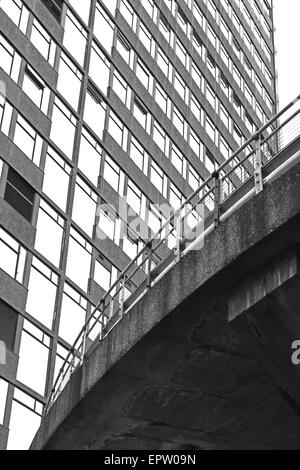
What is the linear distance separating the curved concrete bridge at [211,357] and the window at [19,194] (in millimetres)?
13349

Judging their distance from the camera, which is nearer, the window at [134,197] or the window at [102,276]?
the window at [102,276]

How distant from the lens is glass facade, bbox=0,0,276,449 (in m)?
29.2

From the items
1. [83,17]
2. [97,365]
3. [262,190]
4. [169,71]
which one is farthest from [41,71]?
[262,190]

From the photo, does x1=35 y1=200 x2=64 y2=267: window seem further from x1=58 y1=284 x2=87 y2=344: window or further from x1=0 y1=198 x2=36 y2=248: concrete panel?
x1=58 y1=284 x2=87 y2=344: window

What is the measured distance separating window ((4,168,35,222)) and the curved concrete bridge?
13349mm

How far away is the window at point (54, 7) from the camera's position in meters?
36.6

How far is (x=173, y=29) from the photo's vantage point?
49281mm

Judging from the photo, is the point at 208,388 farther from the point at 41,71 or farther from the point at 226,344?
the point at 41,71

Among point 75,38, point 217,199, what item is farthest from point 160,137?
point 217,199

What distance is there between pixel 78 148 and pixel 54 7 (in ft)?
19.8

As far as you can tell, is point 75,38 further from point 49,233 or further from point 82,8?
point 49,233

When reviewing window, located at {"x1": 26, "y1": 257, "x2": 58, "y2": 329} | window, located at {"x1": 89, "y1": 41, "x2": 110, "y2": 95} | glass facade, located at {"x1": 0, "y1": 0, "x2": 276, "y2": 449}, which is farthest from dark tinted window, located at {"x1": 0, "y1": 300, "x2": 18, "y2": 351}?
window, located at {"x1": 89, "y1": 41, "x2": 110, "y2": 95}

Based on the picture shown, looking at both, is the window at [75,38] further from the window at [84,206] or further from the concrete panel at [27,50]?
the window at [84,206]

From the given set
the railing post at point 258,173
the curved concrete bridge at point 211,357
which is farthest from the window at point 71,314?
the railing post at point 258,173
